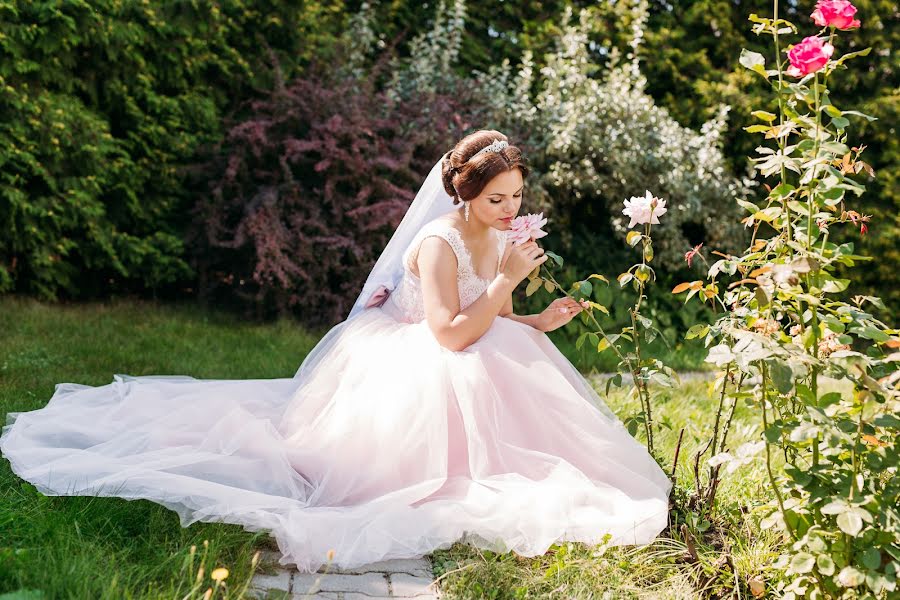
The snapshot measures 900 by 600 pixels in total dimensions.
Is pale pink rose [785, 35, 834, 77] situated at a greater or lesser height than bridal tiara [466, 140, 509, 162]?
greater

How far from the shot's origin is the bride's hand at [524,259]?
2822mm

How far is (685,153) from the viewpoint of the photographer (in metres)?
6.73

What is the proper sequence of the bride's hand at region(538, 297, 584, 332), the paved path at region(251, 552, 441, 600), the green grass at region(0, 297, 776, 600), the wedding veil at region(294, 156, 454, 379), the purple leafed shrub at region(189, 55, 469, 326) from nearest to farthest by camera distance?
the green grass at region(0, 297, 776, 600), the paved path at region(251, 552, 441, 600), the bride's hand at region(538, 297, 584, 332), the wedding veil at region(294, 156, 454, 379), the purple leafed shrub at region(189, 55, 469, 326)

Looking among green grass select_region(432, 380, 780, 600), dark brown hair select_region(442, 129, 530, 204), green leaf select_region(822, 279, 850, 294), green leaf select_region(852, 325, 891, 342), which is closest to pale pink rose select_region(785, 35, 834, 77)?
green leaf select_region(822, 279, 850, 294)

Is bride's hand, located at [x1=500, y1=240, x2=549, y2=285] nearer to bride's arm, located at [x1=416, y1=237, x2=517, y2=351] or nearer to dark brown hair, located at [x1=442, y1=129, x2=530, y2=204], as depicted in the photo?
bride's arm, located at [x1=416, y1=237, x2=517, y2=351]

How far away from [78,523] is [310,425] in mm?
906

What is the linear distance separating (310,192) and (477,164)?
9.89 feet

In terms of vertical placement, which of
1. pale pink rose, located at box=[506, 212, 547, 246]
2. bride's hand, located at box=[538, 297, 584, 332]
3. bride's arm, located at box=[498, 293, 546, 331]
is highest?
pale pink rose, located at box=[506, 212, 547, 246]

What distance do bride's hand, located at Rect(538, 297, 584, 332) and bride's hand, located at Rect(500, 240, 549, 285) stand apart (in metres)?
0.15

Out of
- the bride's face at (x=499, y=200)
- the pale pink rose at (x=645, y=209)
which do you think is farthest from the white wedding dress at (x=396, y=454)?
the pale pink rose at (x=645, y=209)

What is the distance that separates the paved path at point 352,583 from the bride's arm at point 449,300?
2.69 feet

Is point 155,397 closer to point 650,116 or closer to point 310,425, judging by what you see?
point 310,425

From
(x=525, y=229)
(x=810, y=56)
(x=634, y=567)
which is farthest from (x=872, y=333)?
(x=525, y=229)

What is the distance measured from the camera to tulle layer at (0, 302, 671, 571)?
8.47 feet
